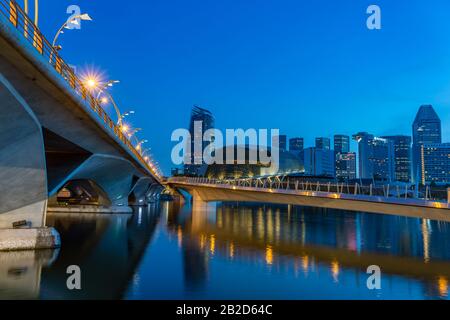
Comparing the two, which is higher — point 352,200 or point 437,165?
point 437,165

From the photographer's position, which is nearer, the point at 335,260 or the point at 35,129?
the point at 35,129

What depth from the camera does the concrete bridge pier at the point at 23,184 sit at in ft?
61.8

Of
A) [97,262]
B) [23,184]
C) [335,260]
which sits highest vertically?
[23,184]

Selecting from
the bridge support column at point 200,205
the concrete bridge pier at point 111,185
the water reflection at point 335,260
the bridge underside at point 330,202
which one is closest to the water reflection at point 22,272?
the water reflection at point 335,260

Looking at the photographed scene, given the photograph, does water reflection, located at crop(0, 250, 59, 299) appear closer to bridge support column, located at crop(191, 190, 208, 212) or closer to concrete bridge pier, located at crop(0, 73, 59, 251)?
concrete bridge pier, located at crop(0, 73, 59, 251)

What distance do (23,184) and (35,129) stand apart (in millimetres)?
4762

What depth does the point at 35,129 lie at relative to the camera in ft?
65.3

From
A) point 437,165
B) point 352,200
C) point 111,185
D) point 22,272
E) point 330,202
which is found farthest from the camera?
point 437,165

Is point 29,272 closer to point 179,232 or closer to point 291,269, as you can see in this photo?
point 291,269

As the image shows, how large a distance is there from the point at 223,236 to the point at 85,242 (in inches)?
494

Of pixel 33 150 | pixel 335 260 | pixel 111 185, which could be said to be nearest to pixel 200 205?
pixel 111 185

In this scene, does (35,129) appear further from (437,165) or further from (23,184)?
(437,165)

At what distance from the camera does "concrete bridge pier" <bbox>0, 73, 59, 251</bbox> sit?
18844mm

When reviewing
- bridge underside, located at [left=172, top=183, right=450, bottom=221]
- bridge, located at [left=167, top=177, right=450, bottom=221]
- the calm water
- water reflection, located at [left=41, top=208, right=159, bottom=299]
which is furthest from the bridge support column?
the calm water
